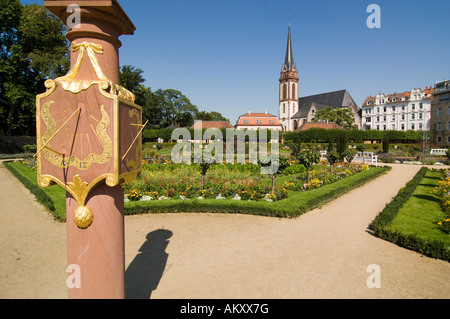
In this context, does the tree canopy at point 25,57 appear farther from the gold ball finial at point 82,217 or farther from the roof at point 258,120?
the roof at point 258,120

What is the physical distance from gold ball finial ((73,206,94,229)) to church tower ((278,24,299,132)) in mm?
75039

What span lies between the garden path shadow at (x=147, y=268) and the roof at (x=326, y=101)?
73.5 m

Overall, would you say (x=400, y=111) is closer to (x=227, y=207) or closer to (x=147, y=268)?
(x=227, y=207)

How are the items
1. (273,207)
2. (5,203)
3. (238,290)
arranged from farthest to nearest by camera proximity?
1. (5,203)
2. (273,207)
3. (238,290)

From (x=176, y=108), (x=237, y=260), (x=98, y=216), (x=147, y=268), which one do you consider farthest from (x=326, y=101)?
(x=98, y=216)

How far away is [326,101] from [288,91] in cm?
1237

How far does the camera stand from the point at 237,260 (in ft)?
17.3

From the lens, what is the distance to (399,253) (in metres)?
5.75

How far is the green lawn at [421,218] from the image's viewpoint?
6398 millimetres

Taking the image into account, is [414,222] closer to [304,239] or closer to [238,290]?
[304,239]

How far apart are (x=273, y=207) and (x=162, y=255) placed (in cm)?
415

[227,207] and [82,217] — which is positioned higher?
[82,217]

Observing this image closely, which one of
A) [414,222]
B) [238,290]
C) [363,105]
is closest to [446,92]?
[363,105]

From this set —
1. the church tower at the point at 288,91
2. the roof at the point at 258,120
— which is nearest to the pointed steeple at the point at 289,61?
the church tower at the point at 288,91
